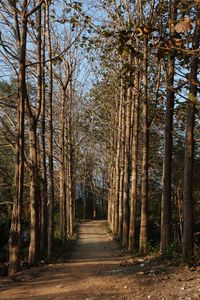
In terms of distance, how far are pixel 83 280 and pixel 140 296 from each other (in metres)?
2.33

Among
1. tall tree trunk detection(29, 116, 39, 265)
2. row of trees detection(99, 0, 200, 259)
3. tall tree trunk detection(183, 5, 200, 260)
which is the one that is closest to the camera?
row of trees detection(99, 0, 200, 259)

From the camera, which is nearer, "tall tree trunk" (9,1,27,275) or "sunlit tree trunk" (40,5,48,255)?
"tall tree trunk" (9,1,27,275)

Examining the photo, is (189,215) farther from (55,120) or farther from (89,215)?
(89,215)

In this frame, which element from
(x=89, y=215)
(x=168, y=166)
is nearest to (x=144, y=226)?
(x=168, y=166)

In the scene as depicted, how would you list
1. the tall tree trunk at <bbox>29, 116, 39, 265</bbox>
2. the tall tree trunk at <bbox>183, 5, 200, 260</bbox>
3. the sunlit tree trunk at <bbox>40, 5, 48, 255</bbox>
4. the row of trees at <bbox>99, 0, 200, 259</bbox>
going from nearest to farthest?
the row of trees at <bbox>99, 0, 200, 259</bbox> < the tall tree trunk at <bbox>183, 5, 200, 260</bbox> < the tall tree trunk at <bbox>29, 116, 39, 265</bbox> < the sunlit tree trunk at <bbox>40, 5, 48, 255</bbox>

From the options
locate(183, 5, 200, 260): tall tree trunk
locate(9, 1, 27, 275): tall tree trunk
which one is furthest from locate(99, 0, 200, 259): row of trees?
locate(9, 1, 27, 275): tall tree trunk

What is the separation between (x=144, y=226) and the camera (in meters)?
14.3

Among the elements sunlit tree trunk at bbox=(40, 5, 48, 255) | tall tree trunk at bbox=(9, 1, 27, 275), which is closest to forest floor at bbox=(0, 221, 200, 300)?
tall tree trunk at bbox=(9, 1, 27, 275)

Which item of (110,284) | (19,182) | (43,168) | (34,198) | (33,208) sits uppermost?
(43,168)

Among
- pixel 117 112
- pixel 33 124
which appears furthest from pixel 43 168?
pixel 117 112

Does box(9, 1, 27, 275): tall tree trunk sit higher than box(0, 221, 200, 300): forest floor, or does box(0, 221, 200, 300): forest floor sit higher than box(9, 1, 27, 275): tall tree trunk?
box(9, 1, 27, 275): tall tree trunk

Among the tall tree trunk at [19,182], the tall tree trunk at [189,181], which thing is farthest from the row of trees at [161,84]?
the tall tree trunk at [19,182]

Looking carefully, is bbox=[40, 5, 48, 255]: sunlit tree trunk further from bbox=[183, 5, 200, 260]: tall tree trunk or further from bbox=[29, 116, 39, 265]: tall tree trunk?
bbox=[183, 5, 200, 260]: tall tree trunk

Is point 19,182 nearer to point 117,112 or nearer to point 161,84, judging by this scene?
point 161,84
